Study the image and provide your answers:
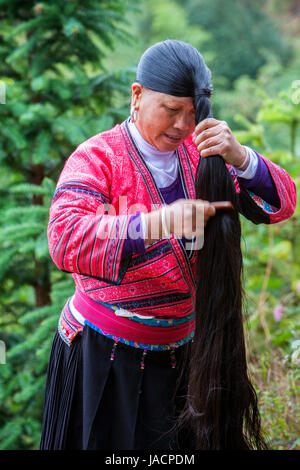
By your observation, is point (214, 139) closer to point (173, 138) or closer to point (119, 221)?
point (173, 138)

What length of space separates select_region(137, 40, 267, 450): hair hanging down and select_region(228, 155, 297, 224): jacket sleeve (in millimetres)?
162

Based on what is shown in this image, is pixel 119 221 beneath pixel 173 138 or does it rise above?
beneath

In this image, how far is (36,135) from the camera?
253cm

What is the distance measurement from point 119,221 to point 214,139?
330 mm

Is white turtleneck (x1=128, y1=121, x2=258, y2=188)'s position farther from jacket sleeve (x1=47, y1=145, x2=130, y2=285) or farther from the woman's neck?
jacket sleeve (x1=47, y1=145, x2=130, y2=285)

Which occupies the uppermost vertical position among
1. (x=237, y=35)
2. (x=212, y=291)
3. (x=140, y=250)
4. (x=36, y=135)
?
(x=237, y=35)

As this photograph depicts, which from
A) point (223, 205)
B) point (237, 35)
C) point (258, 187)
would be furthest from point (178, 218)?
point (237, 35)

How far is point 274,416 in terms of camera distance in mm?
1911

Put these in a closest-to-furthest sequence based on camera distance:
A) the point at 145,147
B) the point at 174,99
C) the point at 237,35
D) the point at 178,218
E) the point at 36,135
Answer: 1. the point at 178,218
2. the point at 174,99
3. the point at 145,147
4. the point at 36,135
5. the point at 237,35

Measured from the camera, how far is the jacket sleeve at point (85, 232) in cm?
103

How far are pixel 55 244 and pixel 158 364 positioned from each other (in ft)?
1.76
